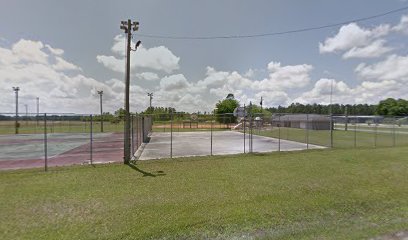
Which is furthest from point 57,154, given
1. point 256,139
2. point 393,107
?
point 393,107

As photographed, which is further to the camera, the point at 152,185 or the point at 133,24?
the point at 133,24

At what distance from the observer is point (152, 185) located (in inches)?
321

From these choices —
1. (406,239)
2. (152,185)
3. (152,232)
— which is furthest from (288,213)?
(152,185)

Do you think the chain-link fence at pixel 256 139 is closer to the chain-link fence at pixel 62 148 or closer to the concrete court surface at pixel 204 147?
the concrete court surface at pixel 204 147

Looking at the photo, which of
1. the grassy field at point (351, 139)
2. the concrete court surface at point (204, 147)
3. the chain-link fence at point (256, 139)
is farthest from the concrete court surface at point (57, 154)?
the grassy field at point (351, 139)

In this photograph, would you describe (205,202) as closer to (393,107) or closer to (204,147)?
(204,147)

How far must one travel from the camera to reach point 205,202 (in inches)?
255

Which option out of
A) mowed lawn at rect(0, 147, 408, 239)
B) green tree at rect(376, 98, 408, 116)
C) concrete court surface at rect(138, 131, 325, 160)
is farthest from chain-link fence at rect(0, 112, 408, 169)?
green tree at rect(376, 98, 408, 116)

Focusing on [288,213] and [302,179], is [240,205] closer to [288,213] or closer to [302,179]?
[288,213]

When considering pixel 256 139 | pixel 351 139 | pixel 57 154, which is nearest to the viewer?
pixel 57 154

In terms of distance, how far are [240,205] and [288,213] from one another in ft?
3.74

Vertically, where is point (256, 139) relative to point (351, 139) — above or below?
below

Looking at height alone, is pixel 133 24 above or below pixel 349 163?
above

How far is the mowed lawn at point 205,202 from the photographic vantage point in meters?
4.90
